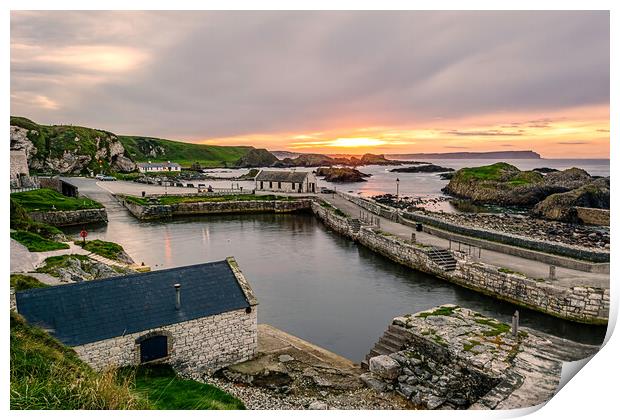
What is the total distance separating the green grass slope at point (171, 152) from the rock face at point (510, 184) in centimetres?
10309

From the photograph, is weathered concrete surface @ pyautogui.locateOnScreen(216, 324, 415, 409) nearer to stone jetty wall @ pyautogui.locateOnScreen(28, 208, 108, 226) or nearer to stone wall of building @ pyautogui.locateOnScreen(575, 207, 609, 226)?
stone jetty wall @ pyautogui.locateOnScreen(28, 208, 108, 226)

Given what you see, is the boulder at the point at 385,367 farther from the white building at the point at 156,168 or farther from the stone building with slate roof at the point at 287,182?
the white building at the point at 156,168

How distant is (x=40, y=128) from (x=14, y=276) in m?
77.9

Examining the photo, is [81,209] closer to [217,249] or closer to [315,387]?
[217,249]

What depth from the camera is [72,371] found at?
286 inches

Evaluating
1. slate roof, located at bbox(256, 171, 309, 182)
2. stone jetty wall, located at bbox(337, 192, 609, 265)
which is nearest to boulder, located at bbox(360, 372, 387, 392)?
stone jetty wall, located at bbox(337, 192, 609, 265)

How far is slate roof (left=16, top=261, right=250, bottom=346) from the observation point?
934cm

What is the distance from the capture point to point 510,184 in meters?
55.7

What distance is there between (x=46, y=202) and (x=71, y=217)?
2627 mm

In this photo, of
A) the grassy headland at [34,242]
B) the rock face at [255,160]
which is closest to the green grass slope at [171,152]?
the rock face at [255,160]

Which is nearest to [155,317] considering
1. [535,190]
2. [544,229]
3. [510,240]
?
[510,240]

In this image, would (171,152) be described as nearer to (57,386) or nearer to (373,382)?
(373,382)

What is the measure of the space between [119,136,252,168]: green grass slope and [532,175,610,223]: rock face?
4738 inches
